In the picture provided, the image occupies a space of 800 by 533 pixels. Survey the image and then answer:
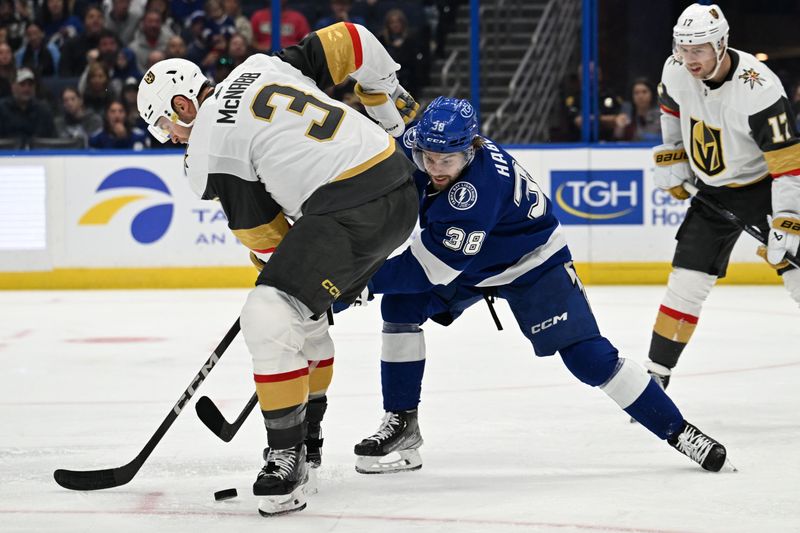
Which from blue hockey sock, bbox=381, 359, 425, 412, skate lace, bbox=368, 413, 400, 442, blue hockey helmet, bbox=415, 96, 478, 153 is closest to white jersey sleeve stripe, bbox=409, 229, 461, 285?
blue hockey helmet, bbox=415, 96, 478, 153

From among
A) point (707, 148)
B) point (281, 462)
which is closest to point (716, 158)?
point (707, 148)

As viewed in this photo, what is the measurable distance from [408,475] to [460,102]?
3.13 feet

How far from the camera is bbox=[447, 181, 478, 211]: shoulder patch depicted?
9.63 feet

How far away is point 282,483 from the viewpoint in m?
2.72

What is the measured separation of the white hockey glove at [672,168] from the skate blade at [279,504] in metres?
1.83

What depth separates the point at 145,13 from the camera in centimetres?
874

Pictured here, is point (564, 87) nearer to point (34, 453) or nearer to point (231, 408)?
point (231, 408)

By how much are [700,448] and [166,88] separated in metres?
1.56

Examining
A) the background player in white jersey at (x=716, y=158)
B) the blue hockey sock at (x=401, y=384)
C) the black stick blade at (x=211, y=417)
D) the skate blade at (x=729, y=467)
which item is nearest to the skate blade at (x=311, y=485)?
the black stick blade at (x=211, y=417)

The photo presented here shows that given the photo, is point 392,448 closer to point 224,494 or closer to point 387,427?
point 387,427

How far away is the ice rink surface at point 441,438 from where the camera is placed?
2727 mm

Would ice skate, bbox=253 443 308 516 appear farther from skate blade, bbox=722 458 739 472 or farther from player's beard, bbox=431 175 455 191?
skate blade, bbox=722 458 739 472

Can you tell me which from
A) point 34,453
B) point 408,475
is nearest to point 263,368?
point 408,475

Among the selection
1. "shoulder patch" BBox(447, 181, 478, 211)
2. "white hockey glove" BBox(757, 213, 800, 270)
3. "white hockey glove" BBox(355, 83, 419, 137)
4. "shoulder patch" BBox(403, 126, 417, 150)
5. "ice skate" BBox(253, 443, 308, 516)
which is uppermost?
"white hockey glove" BBox(355, 83, 419, 137)
